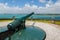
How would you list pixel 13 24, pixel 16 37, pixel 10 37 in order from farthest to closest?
pixel 16 37 → pixel 10 37 → pixel 13 24

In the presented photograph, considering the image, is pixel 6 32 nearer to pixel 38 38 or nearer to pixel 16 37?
pixel 16 37

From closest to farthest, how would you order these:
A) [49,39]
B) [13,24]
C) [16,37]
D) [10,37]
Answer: [13,24]
[10,37]
[16,37]
[49,39]

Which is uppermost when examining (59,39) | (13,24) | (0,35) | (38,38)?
(13,24)

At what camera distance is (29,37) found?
13.9 ft

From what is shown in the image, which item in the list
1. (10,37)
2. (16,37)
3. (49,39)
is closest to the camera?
(10,37)

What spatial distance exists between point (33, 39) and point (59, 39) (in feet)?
25.0

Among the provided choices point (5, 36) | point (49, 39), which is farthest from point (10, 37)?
point (49, 39)

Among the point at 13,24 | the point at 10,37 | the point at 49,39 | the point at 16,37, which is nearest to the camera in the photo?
the point at 13,24

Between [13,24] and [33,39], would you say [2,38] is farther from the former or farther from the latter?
[33,39]

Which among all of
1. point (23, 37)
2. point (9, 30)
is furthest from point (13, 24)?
point (23, 37)

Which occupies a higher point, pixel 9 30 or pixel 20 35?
pixel 9 30

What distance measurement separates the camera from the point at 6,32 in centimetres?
362

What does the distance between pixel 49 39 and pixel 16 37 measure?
751cm

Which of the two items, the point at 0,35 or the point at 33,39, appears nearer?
the point at 0,35
